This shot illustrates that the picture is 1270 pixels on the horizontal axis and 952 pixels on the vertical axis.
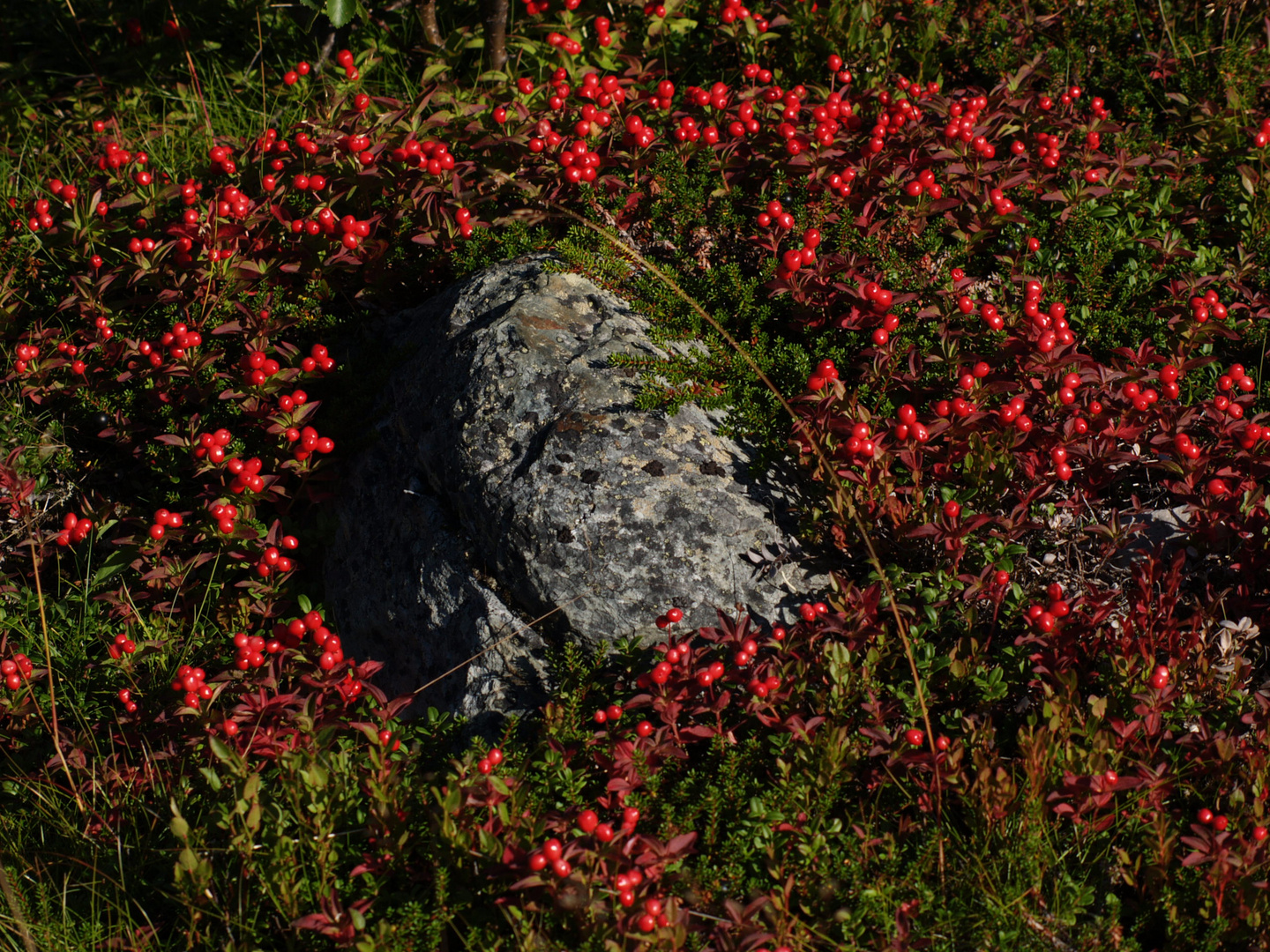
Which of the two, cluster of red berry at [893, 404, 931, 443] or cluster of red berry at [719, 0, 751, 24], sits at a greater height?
cluster of red berry at [719, 0, 751, 24]

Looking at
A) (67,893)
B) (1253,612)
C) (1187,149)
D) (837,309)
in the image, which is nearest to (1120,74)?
(1187,149)

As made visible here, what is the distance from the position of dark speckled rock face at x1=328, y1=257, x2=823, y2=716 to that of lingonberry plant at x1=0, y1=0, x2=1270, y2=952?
0.14 m

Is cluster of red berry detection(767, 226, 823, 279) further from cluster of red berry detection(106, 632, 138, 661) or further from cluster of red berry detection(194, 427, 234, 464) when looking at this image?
cluster of red berry detection(106, 632, 138, 661)

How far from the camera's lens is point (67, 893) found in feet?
9.30

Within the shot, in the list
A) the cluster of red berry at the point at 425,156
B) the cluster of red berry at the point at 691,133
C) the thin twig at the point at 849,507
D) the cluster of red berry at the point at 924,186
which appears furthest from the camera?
the cluster of red berry at the point at 691,133

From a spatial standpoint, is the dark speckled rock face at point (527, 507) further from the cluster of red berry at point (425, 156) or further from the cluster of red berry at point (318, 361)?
the cluster of red berry at point (425, 156)

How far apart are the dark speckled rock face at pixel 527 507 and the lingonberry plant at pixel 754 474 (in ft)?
0.45

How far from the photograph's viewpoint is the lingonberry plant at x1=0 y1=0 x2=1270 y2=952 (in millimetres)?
2475

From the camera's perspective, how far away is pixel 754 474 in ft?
11.0

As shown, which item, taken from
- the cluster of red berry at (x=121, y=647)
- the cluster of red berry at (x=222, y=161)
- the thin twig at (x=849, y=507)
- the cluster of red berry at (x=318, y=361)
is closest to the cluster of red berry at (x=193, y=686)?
the cluster of red berry at (x=121, y=647)

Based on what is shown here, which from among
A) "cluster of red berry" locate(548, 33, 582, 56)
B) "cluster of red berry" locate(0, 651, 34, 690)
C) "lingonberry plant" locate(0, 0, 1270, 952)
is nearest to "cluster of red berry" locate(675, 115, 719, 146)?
"lingonberry plant" locate(0, 0, 1270, 952)

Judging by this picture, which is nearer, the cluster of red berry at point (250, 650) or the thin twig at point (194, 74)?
the cluster of red berry at point (250, 650)

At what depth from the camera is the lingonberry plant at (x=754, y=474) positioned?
2.47m

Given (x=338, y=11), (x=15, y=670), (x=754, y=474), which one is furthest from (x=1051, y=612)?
(x=338, y=11)
